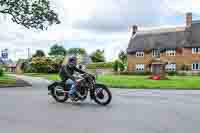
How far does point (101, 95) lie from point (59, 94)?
1.75 meters

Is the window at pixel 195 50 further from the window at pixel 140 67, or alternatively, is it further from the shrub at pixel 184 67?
the window at pixel 140 67

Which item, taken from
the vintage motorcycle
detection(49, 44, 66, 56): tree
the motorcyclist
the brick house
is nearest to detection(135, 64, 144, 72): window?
the brick house

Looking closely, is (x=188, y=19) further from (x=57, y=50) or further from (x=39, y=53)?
(x=57, y=50)

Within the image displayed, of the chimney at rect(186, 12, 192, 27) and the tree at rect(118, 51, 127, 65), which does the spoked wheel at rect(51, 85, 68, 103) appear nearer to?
the chimney at rect(186, 12, 192, 27)

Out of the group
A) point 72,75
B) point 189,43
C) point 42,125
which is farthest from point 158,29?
point 42,125

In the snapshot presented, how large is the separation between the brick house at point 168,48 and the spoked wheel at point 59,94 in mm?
38152

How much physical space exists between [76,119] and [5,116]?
1931 mm

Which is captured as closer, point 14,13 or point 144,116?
point 144,116

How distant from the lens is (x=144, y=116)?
716cm

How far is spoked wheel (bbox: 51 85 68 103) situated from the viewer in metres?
9.94

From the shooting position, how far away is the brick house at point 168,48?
49.2 m

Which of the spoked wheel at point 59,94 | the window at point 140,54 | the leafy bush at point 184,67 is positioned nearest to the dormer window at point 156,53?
the window at point 140,54

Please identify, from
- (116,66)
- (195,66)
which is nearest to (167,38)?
(195,66)

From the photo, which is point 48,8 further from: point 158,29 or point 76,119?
point 158,29
